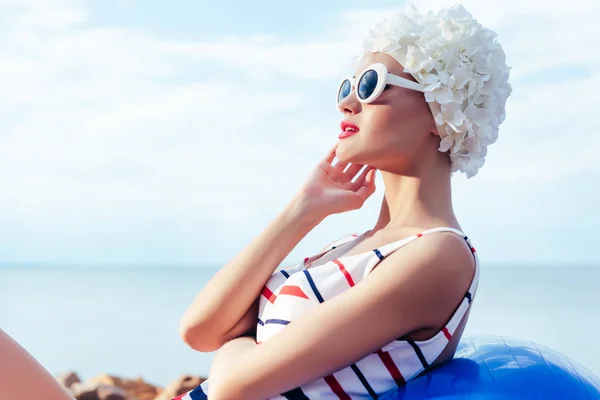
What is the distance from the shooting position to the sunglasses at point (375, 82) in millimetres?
2664

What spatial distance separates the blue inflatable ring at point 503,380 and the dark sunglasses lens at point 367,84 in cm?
90

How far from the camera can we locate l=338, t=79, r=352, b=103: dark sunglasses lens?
2850 millimetres

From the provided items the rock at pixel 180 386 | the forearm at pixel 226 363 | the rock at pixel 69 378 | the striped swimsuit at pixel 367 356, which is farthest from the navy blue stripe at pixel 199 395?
Result: the rock at pixel 69 378

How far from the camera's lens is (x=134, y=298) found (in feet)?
76.4

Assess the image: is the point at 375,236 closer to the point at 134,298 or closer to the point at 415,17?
the point at 415,17

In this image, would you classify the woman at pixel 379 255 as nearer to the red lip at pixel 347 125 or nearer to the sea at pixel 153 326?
the red lip at pixel 347 125

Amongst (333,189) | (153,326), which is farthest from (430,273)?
(153,326)

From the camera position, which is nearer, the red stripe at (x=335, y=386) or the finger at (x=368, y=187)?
the red stripe at (x=335, y=386)

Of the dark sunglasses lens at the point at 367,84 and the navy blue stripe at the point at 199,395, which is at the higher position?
the dark sunglasses lens at the point at 367,84

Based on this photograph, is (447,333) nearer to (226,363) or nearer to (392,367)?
(392,367)

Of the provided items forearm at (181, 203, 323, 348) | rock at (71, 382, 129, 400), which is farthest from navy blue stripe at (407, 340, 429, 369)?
rock at (71, 382, 129, 400)

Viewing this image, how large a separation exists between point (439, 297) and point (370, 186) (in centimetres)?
78

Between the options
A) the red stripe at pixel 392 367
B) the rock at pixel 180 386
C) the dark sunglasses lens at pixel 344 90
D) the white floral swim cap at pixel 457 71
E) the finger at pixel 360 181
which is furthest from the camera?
the rock at pixel 180 386

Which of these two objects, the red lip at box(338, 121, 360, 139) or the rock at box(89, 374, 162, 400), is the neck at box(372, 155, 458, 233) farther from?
the rock at box(89, 374, 162, 400)
